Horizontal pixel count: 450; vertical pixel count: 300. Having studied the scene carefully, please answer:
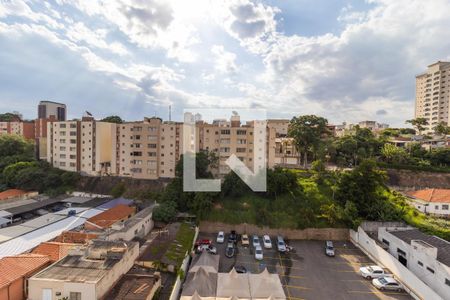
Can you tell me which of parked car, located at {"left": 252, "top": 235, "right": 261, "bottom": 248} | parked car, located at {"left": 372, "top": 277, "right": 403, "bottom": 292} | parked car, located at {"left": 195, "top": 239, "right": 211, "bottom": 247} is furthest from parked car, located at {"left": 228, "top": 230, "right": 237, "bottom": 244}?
parked car, located at {"left": 372, "top": 277, "right": 403, "bottom": 292}

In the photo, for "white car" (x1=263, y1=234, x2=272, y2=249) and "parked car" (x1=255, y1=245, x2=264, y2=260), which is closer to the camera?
"parked car" (x1=255, y1=245, x2=264, y2=260)

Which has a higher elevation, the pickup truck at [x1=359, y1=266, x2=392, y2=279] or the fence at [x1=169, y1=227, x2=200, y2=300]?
the fence at [x1=169, y1=227, x2=200, y2=300]

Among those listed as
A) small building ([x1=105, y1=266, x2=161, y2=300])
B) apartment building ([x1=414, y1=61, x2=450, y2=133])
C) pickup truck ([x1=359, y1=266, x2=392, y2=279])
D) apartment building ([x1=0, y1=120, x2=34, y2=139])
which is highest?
apartment building ([x1=414, y1=61, x2=450, y2=133])

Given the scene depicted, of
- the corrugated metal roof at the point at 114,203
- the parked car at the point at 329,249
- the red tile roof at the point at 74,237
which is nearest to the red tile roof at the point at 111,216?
the red tile roof at the point at 74,237

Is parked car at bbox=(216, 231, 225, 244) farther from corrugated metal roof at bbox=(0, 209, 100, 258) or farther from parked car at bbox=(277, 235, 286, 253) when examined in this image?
corrugated metal roof at bbox=(0, 209, 100, 258)

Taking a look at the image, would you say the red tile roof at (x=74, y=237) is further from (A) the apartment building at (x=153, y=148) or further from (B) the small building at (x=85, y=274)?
(A) the apartment building at (x=153, y=148)

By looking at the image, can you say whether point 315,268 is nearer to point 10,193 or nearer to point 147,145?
point 147,145

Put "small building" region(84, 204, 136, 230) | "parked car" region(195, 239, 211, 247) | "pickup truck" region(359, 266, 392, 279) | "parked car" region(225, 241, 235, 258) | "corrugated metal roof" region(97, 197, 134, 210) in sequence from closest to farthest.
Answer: "pickup truck" region(359, 266, 392, 279) < "parked car" region(225, 241, 235, 258) < "small building" region(84, 204, 136, 230) < "parked car" region(195, 239, 211, 247) < "corrugated metal roof" region(97, 197, 134, 210)

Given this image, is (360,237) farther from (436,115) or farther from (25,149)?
(436,115)
